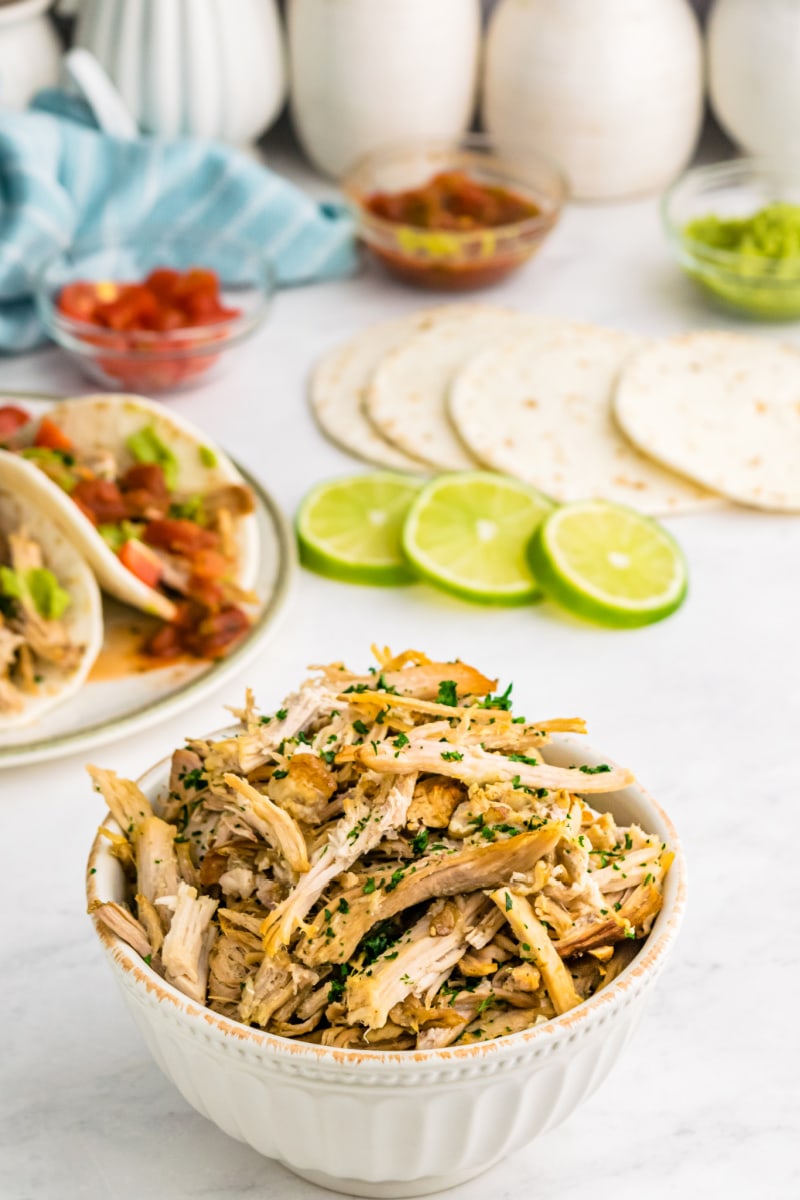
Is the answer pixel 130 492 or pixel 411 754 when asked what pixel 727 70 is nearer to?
pixel 130 492

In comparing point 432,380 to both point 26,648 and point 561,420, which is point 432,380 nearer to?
point 561,420

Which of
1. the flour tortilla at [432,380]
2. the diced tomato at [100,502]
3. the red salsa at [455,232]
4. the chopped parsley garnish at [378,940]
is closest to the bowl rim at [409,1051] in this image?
the chopped parsley garnish at [378,940]

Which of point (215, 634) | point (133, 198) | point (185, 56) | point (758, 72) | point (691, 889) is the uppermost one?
point (185, 56)

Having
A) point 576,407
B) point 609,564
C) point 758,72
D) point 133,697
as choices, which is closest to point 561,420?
point 576,407

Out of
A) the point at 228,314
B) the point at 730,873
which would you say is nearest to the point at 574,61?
the point at 228,314

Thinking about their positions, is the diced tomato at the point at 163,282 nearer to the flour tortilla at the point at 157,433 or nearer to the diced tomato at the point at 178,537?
the flour tortilla at the point at 157,433

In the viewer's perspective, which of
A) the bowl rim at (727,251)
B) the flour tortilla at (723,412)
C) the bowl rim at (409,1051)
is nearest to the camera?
the bowl rim at (409,1051)
